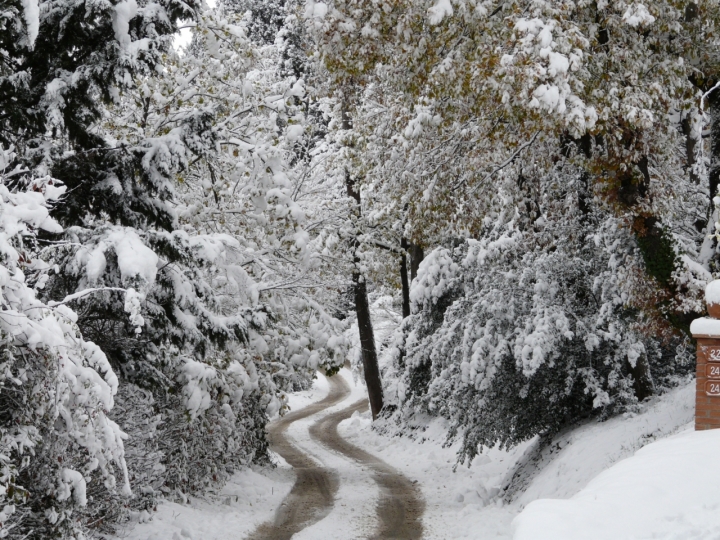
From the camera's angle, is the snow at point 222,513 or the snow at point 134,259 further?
the snow at point 222,513

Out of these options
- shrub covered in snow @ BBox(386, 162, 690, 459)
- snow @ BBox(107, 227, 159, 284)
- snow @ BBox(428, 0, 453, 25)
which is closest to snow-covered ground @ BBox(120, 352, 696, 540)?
shrub covered in snow @ BBox(386, 162, 690, 459)

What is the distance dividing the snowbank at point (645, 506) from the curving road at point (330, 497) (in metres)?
5.29

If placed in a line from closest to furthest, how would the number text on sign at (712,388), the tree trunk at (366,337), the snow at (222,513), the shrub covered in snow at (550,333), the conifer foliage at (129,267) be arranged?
the conifer foliage at (129,267)
the number text on sign at (712,388)
the snow at (222,513)
the shrub covered in snow at (550,333)
the tree trunk at (366,337)

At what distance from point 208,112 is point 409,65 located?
300 cm

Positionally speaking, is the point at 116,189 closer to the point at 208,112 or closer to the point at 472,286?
the point at 208,112

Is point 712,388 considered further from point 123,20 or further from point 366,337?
point 366,337

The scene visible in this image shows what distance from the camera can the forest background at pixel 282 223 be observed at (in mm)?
6250

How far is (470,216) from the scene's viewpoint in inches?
489

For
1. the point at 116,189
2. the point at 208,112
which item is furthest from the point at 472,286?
the point at 116,189

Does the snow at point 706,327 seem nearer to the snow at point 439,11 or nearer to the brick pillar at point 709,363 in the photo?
the brick pillar at point 709,363

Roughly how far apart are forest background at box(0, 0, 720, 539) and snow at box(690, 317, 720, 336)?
2323 mm

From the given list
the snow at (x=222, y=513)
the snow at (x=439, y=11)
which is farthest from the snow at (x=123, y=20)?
the snow at (x=222, y=513)

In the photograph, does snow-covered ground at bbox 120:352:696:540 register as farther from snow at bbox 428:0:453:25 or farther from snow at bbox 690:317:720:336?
snow at bbox 428:0:453:25

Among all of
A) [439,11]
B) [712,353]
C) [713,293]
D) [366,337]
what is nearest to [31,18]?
[439,11]
